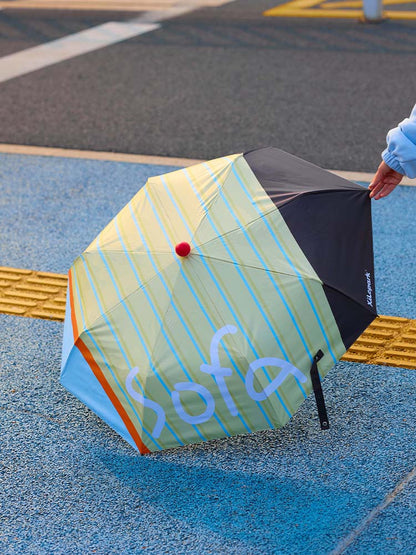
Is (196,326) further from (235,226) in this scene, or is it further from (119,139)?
(119,139)

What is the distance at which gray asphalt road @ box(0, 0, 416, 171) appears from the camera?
6641mm

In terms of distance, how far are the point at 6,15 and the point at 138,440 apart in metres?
9.82

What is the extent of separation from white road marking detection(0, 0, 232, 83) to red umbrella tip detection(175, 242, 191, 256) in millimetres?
5987

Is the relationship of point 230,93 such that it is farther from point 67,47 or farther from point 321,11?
point 321,11

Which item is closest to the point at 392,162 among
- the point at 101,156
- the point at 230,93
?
the point at 101,156

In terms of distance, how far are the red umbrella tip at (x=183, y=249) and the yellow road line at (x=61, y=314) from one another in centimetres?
111

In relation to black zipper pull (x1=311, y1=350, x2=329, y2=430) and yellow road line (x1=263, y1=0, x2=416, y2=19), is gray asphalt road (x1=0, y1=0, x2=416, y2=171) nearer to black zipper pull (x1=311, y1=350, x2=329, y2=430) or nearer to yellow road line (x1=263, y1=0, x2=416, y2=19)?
yellow road line (x1=263, y1=0, x2=416, y2=19)

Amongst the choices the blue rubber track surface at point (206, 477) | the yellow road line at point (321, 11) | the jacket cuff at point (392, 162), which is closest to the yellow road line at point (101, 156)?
the blue rubber track surface at point (206, 477)

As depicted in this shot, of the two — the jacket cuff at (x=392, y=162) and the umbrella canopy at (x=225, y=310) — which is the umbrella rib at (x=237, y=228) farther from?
the jacket cuff at (x=392, y=162)

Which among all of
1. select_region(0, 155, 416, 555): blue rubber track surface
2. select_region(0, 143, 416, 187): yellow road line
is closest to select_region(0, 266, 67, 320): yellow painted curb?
select_region(0, 155, 416, 555): blue rubber track surface

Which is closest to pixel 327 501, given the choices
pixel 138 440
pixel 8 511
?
pixel 138 440

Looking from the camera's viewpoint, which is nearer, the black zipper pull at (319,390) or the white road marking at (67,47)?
the black zipper pull at (319,390)

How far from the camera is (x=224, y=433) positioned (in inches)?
119

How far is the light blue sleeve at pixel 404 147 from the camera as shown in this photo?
302 cm
